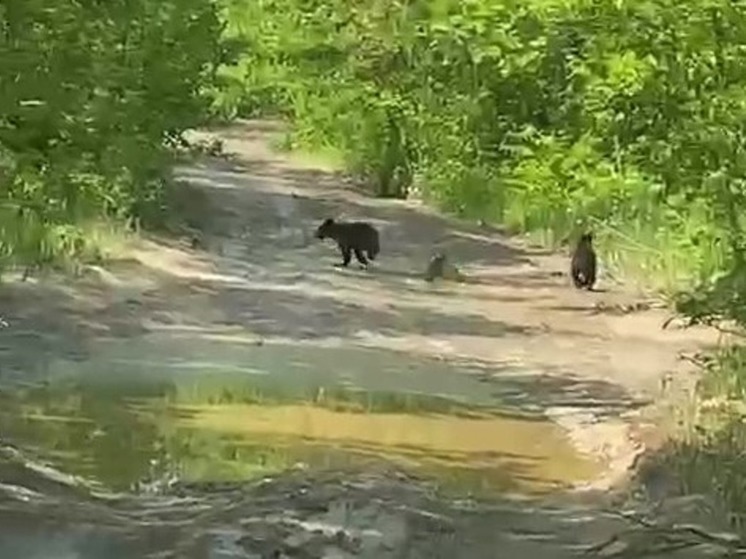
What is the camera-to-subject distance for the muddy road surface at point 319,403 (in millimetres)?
12102

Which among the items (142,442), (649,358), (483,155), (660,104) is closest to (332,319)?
(483,155)

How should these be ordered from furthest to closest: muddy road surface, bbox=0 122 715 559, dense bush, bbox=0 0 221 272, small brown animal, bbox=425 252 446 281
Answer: small brown animal, bbox=425 252 446 281 < muddy road surface, bbox=0 122 715 559 < dense bush, bbox=0 0 221 272

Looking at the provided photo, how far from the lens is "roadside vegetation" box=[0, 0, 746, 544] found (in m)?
11.4

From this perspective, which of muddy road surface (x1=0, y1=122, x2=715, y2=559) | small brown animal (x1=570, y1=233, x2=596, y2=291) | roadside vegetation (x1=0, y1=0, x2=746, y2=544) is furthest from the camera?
small brown animal (x1=570, y1=233, x2=596, y2=291)

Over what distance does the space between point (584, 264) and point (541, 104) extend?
5644 millimetres

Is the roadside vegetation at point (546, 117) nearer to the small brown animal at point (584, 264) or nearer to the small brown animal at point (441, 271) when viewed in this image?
the small brown animal at point (584, 264)

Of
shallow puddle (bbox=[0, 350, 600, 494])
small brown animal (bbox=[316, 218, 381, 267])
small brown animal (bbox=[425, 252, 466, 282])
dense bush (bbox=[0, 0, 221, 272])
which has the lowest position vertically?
shallow puddle (bbox=[0, 350, 600, 494])

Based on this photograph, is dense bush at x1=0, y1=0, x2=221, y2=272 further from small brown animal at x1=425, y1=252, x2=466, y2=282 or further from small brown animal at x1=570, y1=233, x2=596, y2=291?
small brown animal at x1=425, y1=252, x2=466, y2=282

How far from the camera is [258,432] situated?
1633 cm

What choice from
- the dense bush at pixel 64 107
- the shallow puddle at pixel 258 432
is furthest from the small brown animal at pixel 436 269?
the dense bush at pixel 64 107

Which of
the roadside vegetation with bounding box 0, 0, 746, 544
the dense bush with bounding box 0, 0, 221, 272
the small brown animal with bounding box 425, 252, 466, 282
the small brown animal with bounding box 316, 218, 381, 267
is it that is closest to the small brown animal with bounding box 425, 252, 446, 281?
the small brown animal with bounding box 425, 252, 466, 282

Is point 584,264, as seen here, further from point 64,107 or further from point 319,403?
point 64,107

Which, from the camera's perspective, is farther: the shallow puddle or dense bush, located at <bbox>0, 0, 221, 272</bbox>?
the shallow puddle

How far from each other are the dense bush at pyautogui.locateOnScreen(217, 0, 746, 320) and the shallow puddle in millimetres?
2080
